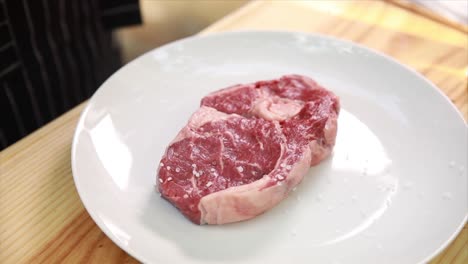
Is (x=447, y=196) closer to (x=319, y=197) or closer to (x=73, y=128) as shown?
(x=319, y=197)

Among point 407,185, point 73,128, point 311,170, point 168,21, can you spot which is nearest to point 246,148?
point 311,170

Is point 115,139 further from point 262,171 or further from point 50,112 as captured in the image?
point 50,112

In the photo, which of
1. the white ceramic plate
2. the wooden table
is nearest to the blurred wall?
the wooden table

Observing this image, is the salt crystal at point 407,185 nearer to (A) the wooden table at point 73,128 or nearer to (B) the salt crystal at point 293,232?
(A) the wooden table at point 73,128

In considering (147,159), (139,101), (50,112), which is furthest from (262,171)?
(50,112)

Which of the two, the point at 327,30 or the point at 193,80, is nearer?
the point at 193,80

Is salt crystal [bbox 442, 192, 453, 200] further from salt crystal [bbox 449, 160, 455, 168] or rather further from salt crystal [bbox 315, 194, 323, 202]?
salt crystal [bbox 315, 194, 323, 202]
